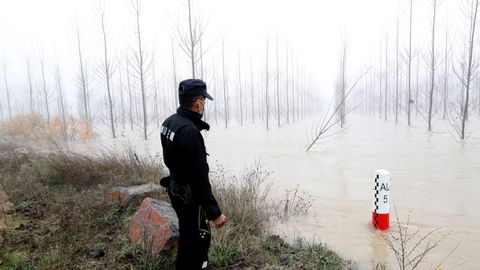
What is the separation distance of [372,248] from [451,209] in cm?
269

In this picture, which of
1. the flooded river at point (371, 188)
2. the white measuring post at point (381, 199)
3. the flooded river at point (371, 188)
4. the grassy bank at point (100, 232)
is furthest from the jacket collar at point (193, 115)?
the white measuring post at point (381, 199)

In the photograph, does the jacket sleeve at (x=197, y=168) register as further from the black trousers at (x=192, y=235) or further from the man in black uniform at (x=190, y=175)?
the black trousers at (x=192, y=235)

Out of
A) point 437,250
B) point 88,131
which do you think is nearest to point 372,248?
point 437,250

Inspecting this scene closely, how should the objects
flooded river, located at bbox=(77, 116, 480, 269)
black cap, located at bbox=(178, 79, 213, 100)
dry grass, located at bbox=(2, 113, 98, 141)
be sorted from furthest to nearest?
dry grass, located at bbox=(2, 113, 98, 141)
flooded river, located at bbox=(77, 116, 480, 269)
black cap, located at bbox=(178, 79, 213, 100)

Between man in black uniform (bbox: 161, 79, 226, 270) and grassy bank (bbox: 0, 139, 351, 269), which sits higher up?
man in black uniform (bbox: 161, 79, 226, 270)

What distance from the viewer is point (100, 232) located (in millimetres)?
4156

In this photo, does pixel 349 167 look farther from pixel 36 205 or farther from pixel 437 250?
pixel 36 205

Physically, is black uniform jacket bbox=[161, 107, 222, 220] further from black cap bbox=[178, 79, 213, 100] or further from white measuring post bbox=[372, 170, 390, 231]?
white measuring post bbox=[372, 170, 390, 231]

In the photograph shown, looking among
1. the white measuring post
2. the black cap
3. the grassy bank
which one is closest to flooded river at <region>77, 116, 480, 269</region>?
the white measuring post

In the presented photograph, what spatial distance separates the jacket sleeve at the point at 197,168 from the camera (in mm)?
2535

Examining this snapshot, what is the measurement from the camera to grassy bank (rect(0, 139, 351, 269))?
10.9ft

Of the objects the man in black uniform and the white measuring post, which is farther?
the white measuring post

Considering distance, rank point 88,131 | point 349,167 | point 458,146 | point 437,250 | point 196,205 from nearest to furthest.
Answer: point 196,205 < point 437,250 < point 349,167 < point 458,146 < point 88,131

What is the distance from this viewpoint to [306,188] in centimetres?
815
